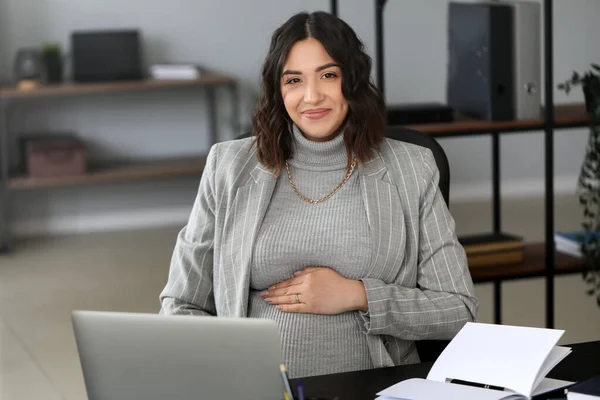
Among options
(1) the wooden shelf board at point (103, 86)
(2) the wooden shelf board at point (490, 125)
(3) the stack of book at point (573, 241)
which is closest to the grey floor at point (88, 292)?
(3) the stack of book at point (573, 241)

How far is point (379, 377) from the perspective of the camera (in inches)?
59.6

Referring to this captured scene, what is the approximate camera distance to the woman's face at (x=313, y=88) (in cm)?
185

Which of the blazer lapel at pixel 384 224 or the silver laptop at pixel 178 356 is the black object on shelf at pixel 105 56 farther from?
the silver laptop at pixel 178 356

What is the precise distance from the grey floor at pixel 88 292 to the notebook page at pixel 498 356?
1.97m

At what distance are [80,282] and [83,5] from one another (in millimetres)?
1585

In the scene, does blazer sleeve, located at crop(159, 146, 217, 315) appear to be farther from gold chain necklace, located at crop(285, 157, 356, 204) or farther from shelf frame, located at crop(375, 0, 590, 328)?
shelf frame, located at crop(375, 0, 590, 328)

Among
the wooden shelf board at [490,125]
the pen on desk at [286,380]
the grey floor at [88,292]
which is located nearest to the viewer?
the pen on desk at [286,380]

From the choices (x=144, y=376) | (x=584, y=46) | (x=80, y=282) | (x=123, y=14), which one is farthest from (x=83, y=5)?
(x=144, y=376)

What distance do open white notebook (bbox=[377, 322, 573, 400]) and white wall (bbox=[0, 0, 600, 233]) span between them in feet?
13.2

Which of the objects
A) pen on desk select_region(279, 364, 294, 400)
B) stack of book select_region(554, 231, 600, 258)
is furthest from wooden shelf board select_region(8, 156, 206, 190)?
pen on desk select_region(279, 364, 294, 400)

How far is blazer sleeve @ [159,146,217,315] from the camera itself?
185 cm

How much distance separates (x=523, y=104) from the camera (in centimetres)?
288

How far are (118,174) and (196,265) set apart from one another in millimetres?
3204

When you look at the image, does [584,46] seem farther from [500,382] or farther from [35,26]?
[500,382]
